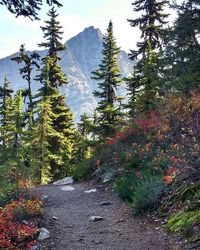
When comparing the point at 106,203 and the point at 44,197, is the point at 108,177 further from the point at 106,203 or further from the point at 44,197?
the point at 106,203

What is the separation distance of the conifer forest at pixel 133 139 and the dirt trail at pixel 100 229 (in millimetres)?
219

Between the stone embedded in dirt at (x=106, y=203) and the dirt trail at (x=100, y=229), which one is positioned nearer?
the dirt trail at (x=100, y=229)

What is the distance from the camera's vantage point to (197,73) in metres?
17.8

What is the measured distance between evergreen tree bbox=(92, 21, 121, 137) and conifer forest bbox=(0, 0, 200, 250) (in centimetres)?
8

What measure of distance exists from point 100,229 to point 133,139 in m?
9.71

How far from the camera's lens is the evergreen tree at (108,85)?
28016 millimetres

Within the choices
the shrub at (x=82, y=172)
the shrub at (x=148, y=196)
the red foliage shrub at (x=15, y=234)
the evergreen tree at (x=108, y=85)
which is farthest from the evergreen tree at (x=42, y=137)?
the red foliage shrub at (x=15, y=234)

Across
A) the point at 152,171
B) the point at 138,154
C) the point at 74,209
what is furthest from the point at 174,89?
the point at 74,209

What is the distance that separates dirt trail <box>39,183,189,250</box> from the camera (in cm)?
843

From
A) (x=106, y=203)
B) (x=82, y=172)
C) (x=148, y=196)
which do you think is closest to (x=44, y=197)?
(x=106, y=203)

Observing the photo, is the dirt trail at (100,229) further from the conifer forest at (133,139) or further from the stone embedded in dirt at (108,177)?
the stone embedded in dirt at (108,177)

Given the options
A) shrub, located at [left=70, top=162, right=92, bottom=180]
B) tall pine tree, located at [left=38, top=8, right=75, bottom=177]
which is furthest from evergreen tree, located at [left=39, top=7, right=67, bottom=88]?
shrub, located at [left=70, top=162, right=92, bottom=180]

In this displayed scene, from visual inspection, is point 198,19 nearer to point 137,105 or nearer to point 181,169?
→ point 137,105

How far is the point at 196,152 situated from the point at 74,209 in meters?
5.53
